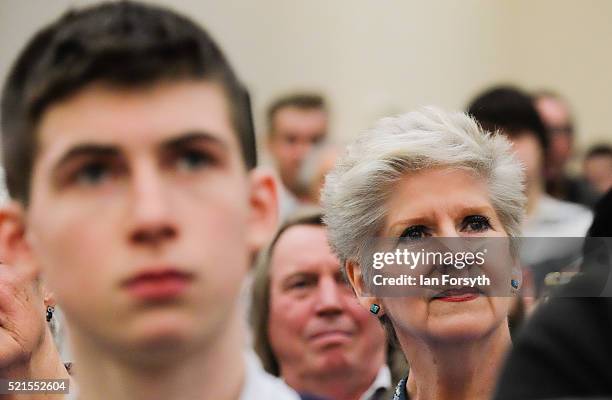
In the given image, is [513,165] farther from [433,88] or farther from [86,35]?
[433,88]

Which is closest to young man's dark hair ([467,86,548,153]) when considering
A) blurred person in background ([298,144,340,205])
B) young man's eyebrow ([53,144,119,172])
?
blurred person in background ([298,144,340,205])

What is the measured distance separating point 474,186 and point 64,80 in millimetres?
1317

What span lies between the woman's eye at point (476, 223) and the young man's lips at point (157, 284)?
3.90 feet

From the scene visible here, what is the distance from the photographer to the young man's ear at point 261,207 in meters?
2.54

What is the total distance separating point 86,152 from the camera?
236cm

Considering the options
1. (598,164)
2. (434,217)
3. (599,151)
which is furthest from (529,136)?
(599,151)

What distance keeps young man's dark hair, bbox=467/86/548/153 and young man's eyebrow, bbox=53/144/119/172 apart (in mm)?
3619

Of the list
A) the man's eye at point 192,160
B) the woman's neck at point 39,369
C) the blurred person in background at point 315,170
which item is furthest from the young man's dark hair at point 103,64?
the blurred person in background at point 315,170

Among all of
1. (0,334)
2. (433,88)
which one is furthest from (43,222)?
(433,88)

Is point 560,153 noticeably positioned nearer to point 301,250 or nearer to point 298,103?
point 298,103

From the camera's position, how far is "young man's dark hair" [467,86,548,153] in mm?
5902

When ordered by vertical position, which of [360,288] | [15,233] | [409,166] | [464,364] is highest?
[15,233]

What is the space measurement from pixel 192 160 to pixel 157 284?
250 mm

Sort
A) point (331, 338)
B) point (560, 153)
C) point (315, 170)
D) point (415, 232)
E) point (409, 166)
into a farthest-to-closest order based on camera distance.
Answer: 1. point (560, 153)
2. point (315, 170)
3. point (331, 338)
4. point (409, 166)
5. point (415, 232)
